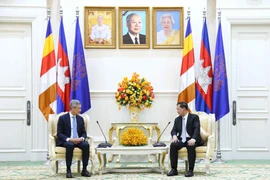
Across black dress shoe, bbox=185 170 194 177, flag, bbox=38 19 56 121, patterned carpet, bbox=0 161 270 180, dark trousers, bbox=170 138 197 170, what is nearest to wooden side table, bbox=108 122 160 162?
patterned carpet, bbox=0 161 270 180

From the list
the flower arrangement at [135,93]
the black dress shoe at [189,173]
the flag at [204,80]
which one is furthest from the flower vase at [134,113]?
the black dress shoe at [189,173]

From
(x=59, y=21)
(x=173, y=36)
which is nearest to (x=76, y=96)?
(x=59, y=21)

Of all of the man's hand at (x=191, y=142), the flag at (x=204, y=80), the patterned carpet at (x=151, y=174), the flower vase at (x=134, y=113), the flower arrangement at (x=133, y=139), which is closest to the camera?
the patterned carpet at (x=151, y=174)

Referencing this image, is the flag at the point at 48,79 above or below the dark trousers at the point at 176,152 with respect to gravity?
above

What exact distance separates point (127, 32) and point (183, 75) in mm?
1398

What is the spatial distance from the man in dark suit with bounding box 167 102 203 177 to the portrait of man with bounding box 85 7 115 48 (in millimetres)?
2694

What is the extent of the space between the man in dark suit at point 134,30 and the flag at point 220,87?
152 cm

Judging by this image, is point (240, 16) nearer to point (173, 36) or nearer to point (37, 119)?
point (173, 36)

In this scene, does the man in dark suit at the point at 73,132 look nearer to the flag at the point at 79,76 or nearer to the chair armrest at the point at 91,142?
the chair armrest at the point at 91,142

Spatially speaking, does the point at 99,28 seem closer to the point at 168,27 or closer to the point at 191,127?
the point at 168,27

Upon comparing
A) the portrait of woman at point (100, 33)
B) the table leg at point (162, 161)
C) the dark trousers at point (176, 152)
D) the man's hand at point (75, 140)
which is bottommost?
the table leg at point (162, 161)

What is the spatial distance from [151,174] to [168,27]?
3403mm

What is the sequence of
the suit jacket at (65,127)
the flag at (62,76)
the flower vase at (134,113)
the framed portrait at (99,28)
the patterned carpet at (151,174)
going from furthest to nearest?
the framed portrait at (99,28) < the flower vase at (134,113) < the flag at (62,76) < the suit jacket at (65,127) < the patterned carpet at (151,174)

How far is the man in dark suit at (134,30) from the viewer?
34.6ft
